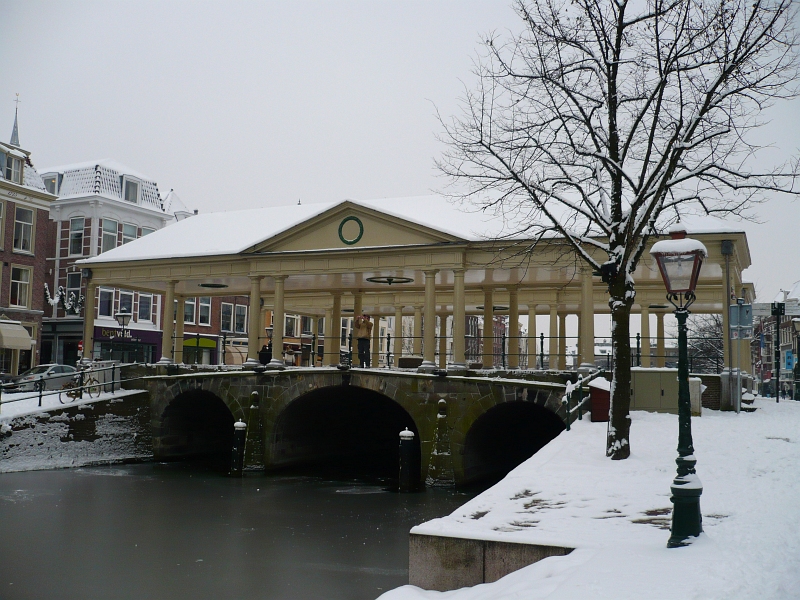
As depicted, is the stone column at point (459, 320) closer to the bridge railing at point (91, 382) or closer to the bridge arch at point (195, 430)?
the bridge arch at point (195, 430)

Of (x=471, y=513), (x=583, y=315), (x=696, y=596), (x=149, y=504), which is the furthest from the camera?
(x=583, y=315)

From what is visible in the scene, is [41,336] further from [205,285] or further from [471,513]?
[471,513]

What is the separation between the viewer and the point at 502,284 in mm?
26500

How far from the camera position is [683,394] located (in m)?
8.18

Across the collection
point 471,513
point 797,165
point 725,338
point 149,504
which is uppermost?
point 797,165

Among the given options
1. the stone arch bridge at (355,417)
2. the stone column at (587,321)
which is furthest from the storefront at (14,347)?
the stone column at (587,321)

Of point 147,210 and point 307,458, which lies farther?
point 147,210

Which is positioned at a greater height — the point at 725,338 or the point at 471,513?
the point at 725,338

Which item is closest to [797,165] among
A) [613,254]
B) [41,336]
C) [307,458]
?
[613,254]

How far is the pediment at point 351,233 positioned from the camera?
2228 cm

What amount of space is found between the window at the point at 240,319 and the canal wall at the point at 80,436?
901 inches

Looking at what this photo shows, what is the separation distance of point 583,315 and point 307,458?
1121cm

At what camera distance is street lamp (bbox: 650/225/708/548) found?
7383 mm

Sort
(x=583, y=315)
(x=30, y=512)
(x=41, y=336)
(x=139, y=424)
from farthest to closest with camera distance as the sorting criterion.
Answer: (x=41, y=336), (x=139, y=424), (x=583, y=315), (x=30, y=512)
